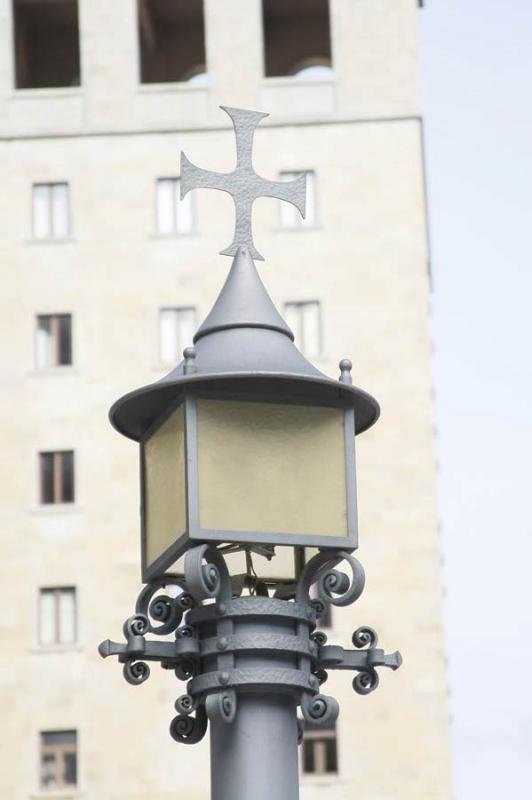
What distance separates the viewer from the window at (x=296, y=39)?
5622 cm

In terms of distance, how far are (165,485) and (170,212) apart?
146ft

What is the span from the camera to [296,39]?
186 feet

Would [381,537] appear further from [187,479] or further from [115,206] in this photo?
[187,479]

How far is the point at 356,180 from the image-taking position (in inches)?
2032

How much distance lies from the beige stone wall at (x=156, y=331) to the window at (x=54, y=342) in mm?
257

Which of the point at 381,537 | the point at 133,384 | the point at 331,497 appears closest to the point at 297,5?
the point at 133,384

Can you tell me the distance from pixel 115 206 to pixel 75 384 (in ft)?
15.8

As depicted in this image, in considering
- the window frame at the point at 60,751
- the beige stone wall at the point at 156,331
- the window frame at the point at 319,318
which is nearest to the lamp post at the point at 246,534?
the beige stone wall at the point at 156,331

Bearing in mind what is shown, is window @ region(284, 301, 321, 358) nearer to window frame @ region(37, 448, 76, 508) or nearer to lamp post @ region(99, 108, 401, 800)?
window frame @ region(37, 448, 76, 508)

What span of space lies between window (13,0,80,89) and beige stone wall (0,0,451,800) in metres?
3.01

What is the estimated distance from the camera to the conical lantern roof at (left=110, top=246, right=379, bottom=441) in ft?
25.5

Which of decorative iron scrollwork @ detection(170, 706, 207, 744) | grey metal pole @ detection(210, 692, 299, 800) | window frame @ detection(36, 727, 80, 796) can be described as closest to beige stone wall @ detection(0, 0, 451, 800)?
window frame @ detection(36, 727, 80, 796)

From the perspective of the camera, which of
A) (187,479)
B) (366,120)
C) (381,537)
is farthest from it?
(366,120)

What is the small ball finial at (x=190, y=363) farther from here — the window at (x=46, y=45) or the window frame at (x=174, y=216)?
the window at (x=46, y=45)
